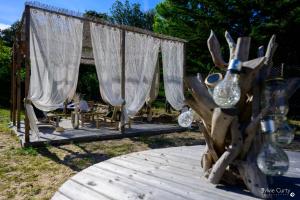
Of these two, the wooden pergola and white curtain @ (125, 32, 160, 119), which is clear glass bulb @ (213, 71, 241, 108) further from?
white curtain @ (125, 32, 160, 119)

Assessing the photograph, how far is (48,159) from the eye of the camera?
472 cm

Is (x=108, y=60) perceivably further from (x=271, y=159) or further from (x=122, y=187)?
(x=271, y=159)

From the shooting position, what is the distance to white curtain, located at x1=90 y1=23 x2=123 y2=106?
6.50 metres

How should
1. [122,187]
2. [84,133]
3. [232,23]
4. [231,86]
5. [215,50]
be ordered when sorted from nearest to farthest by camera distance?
1. [231,86]
2. [122,187]
3. [215,50]
4. [84,133]
5. [232,23]

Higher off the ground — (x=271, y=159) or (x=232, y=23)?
(x=232, y=23)

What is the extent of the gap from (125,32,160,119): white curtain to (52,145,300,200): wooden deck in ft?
15.8

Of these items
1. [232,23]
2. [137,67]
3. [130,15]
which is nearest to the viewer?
[137,67]

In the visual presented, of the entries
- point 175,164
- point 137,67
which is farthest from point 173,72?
point 175,164

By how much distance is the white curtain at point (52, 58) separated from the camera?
18.3ft

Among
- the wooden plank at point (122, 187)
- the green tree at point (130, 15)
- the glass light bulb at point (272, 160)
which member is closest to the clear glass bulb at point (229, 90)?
the glass light bulb at point (272, 160)

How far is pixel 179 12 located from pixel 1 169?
908 cm

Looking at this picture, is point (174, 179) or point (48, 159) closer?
point (174, 179)

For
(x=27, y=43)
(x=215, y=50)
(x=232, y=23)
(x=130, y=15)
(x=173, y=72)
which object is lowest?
(x=215, y=50)

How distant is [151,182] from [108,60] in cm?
514
